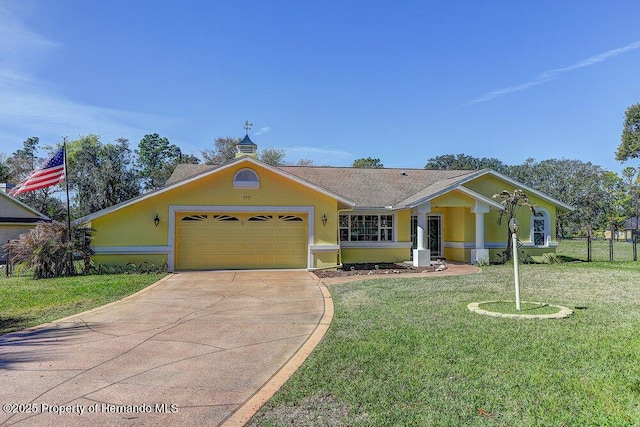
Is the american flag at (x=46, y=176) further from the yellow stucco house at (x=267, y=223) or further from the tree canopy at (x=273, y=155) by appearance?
the tree canopy at (x=273, y=155)

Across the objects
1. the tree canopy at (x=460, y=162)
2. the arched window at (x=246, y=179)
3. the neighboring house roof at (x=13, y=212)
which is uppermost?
the tree canopy at (x=460, y=162)

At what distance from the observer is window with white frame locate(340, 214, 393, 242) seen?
18.9m

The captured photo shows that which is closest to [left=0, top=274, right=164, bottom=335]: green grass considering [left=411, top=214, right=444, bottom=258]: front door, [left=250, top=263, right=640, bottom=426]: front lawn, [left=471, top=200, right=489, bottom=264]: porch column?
[left=250, top=263, right=640, bottom=426]: front lawn

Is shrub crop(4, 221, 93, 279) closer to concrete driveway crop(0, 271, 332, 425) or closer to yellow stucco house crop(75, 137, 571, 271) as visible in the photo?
yellow stucco house crop(75, 137, 571, 271)

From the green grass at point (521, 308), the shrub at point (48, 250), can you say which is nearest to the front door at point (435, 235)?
the green grass at point (521, 308)

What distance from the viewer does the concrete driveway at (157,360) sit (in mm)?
4121

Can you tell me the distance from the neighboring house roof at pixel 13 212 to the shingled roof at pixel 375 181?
12.5 metres

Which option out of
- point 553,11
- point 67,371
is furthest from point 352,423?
point 553,11

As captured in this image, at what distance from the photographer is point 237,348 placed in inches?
243

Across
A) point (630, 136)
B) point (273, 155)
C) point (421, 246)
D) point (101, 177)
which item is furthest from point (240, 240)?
point (630, 136)

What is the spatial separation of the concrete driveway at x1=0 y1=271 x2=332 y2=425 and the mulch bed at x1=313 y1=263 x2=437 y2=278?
5067mm

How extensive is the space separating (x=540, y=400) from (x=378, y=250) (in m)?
14.7

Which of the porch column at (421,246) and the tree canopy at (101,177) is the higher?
the tree canopy at (101,177)

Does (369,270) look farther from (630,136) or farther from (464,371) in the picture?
(630,136)
